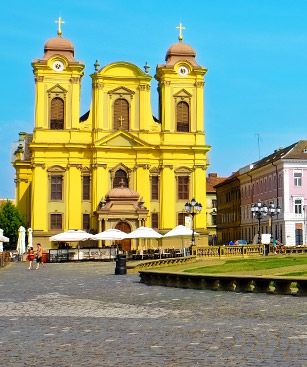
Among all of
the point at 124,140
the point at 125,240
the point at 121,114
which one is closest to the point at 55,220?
the point at 125,240

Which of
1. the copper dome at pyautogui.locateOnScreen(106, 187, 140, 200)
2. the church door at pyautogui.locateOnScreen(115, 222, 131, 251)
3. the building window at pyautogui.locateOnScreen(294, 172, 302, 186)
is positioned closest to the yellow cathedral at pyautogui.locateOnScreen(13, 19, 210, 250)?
the copper dome at pyautogui.locateOnScreen(106, 187, 140, 200)

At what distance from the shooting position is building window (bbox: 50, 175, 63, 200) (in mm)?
78500

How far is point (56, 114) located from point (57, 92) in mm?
2530

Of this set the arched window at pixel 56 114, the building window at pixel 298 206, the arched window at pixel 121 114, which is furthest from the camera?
the building window at pixel 298 206

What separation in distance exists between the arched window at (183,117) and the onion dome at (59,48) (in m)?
13.8

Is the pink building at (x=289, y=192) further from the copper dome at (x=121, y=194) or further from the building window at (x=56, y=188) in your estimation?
the building window at (x=56, y=188)

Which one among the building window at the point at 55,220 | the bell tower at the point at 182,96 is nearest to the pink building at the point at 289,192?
the bell tower at the point at 182,96

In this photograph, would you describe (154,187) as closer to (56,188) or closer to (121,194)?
(121,194)

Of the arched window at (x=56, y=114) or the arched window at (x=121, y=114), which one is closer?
the arched window at (x=56, y=114)

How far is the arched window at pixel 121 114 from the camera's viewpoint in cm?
8019

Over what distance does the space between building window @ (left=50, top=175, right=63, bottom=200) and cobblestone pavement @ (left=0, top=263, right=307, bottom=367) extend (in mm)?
53778

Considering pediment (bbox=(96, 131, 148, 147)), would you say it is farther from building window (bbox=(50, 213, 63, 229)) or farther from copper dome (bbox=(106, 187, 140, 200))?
building window (bbox=(50, 213, 63, 229))

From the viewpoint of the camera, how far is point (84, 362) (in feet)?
35.4

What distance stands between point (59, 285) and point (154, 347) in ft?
61.3
